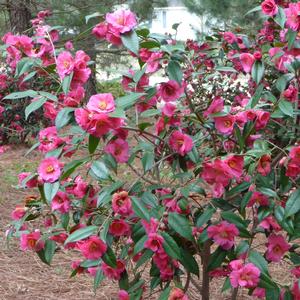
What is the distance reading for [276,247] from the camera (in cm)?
170

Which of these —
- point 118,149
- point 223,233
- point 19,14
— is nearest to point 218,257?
point 223,233

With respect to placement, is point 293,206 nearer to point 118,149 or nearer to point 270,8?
point 118,149

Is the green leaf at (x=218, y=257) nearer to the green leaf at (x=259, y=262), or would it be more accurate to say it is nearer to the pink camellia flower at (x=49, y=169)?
the green leaf at (x=259, y=262)

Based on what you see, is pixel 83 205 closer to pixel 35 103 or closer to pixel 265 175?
pixel 35 103

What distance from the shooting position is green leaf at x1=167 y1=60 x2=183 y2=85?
5.00ft

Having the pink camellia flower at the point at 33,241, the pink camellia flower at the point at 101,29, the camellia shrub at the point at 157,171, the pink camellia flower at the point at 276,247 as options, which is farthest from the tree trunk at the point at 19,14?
the pink camellia flower at the point at 276,247

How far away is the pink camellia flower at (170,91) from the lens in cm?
156

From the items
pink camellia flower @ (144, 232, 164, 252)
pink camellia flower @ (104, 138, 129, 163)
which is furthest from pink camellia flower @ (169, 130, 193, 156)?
pink camellia flower @ (144, 232, 164, 252)

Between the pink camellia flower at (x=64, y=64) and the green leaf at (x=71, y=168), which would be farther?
the pink camellia flower at (x=64, y=64)

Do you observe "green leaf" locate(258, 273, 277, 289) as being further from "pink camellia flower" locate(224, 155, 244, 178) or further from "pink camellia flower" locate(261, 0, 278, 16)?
"pink camellia flower" locate(261, 0, 278, 16)

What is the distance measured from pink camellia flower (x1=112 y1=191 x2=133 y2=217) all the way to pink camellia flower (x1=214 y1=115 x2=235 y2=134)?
33 centimetres

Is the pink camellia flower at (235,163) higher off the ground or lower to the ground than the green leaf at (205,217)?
higher

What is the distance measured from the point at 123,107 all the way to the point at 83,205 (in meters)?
0.44

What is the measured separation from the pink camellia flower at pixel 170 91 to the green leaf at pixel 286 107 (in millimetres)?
281
